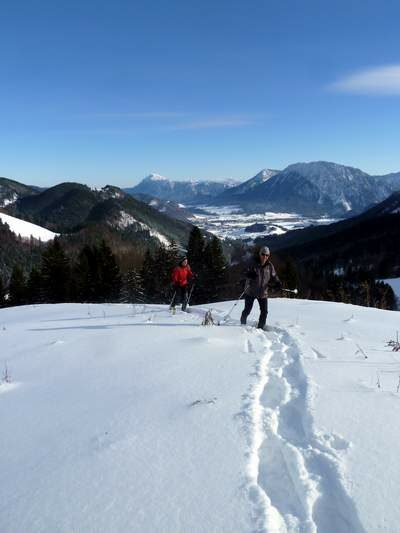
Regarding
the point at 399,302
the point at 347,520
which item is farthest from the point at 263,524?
the point at 399,302

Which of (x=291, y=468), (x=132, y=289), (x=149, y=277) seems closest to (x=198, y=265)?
(x=149, y=277)

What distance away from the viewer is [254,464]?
378 centimetres

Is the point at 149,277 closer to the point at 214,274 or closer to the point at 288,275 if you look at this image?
the point at 214,274

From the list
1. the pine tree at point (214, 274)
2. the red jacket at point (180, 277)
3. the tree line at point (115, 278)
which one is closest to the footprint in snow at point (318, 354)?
the red jacket at point (180, 277)

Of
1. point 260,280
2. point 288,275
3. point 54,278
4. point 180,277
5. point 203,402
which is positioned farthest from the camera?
point 54,278

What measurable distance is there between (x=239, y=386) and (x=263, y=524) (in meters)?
2.88

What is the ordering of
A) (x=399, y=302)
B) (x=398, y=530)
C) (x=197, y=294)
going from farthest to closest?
(x=399, y=302)
(x=197, y=294)
(x=398, y=530)

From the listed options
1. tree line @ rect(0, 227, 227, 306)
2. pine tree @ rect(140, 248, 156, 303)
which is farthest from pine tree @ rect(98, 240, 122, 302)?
pine tree @ rect(140, 248, 156, 303)

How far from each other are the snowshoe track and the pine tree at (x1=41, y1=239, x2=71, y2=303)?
50.5m

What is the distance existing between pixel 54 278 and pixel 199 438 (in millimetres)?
51967

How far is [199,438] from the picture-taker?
14.0 ft

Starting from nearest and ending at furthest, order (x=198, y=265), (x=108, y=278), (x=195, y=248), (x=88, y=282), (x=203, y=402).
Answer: (x=203, y=402), (x=88, y=282), (x=108, y=278), (x=198, y=265), (x=195, y=248)

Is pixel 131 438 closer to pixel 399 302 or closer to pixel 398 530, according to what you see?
pixel 398 530

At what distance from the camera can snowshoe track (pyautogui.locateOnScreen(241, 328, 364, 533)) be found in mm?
3070
